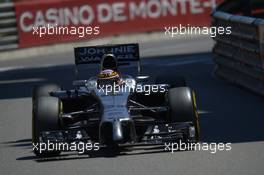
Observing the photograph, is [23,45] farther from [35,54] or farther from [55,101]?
[55,101]

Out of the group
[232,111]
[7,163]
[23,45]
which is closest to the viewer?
[7,163]

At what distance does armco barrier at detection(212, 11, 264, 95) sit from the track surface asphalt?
0.24m

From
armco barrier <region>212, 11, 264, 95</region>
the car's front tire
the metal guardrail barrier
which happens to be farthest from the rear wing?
the metal guardrail barrier

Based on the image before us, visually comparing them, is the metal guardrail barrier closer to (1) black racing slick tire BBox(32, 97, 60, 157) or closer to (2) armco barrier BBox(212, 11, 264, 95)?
(2) armco barrier BBox(212, 11, 264, 95)

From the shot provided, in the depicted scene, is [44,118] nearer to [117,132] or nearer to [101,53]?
[117,132]

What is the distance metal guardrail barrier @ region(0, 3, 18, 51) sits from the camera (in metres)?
27.3

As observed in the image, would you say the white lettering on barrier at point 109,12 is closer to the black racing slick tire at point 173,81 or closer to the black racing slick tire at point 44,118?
the black racing slick tire at point 173,81

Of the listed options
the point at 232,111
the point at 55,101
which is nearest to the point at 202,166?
the point at 55,101

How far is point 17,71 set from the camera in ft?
79.2

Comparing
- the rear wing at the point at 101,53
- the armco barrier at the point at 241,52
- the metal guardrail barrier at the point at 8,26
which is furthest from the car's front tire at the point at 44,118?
the metal guardrail barrier at the point at 8,26

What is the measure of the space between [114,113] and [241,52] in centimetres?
675

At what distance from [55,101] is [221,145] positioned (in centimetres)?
210

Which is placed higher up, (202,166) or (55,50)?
(202,166)

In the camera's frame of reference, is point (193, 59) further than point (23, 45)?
No
